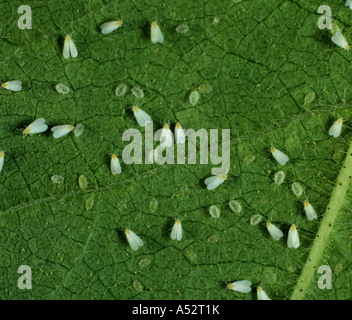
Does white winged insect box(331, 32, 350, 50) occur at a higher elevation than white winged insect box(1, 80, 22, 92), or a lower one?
higher

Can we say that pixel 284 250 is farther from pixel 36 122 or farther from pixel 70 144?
pixel 36 122

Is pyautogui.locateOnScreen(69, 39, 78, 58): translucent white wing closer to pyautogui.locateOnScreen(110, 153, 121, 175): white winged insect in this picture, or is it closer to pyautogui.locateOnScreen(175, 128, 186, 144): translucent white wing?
pyautogui.locateOnScreen(110, 153, 121, 175): white winged insect

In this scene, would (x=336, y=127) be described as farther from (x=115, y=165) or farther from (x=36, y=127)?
(x=36, y=127)

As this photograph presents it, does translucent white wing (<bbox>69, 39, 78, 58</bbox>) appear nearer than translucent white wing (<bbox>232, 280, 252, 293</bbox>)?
Yes

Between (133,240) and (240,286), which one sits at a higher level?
(133,240)

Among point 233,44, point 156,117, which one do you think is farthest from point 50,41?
point 233,44

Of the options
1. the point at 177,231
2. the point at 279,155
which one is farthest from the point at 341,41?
the point at 177,231

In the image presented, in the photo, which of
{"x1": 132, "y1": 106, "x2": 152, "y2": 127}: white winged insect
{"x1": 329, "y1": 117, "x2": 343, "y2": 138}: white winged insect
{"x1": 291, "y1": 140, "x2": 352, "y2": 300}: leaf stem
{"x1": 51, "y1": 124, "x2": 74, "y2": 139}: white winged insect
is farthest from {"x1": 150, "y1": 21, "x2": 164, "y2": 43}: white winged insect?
{"x1": 291, "y1": 140, "x2": 352, "y2": 300}: leaf stem
